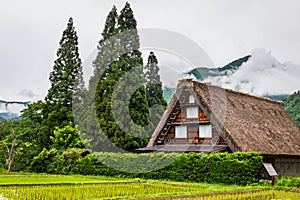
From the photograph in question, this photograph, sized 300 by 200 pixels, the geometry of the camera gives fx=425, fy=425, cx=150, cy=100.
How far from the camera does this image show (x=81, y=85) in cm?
3397

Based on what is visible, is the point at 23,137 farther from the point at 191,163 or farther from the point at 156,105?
the point at 191,163

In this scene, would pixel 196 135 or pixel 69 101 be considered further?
pixel 69 101

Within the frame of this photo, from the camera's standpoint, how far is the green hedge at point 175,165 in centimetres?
1777

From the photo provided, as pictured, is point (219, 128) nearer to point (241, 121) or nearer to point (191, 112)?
point (241, 121)

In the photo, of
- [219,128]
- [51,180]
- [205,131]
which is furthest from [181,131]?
[51,180]

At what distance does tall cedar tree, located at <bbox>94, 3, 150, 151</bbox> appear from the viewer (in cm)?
2650

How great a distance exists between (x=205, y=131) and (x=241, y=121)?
6.80ft

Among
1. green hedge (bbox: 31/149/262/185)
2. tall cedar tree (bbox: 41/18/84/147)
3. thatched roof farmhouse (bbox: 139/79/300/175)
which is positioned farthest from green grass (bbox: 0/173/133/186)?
tall cedar tree (bbox: 41/18/84/147)

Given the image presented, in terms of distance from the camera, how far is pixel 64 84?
3275 centimetres

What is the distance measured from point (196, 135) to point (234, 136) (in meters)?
2.75

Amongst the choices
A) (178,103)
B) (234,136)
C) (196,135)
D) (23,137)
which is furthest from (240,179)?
(23,137)

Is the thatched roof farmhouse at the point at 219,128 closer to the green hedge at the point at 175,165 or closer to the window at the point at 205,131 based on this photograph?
the window at the point at 205,131

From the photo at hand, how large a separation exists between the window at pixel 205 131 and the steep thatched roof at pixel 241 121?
682 millimetres

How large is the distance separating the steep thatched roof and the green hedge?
2148 millimetres
